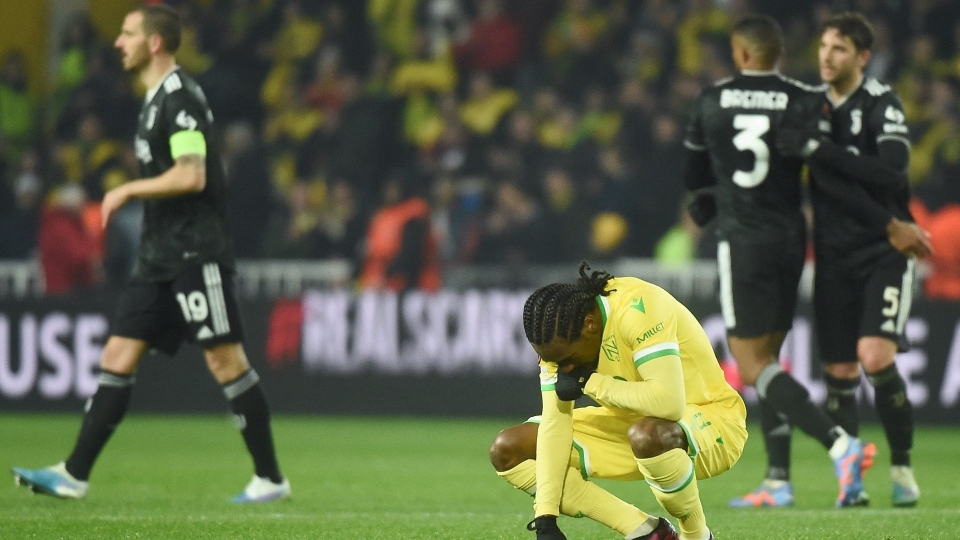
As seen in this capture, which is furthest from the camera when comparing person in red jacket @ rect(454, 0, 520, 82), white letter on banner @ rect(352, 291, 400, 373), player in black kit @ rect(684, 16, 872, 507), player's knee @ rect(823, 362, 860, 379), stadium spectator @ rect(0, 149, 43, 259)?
person in red jacket @ rect(454, 0, 520, 82)

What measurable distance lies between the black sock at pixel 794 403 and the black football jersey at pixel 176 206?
2.40 meters

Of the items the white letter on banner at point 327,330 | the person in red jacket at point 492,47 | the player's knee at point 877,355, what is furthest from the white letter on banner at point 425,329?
the player's knee at point 877,355

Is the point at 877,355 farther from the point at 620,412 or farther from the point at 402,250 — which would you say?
the point at 402,250

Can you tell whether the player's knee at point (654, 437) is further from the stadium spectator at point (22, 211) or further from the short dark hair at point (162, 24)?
the stadium spectator at point (22, 211)

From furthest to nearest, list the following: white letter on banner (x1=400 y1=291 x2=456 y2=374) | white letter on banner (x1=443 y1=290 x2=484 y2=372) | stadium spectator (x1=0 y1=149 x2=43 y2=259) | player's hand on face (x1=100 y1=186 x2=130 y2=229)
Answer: stadium spectator (x1=0 y1=149 x2=43 y2=259) → white letter on banner (x1=400 y1=291 x2=456 y2=374) → white letter on banner (x1=443 y1=290 x2=484 y2=372) → player's hand on face (x1=100 y1=186 x2=130 y2=229)

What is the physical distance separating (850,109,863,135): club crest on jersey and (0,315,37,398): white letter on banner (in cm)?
762

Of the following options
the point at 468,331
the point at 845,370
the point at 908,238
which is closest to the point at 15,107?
the point at 468,331

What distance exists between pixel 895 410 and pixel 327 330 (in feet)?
20.8

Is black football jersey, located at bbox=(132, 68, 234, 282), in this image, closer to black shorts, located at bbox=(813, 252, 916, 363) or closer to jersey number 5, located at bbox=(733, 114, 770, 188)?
jersey number 5, located at bbox=(733, 114, 770, 188)

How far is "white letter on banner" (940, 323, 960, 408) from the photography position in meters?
11.1

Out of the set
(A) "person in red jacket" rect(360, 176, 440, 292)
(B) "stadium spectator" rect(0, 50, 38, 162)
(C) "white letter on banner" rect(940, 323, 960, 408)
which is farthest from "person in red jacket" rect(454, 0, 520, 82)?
(C) "white letter on banner" rect(940, 323, 960, 408)

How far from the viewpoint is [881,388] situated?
6.76m

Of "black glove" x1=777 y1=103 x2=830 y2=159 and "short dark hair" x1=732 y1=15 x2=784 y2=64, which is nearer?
"black glove" x1=777 y1=103 x2=830 y2=159

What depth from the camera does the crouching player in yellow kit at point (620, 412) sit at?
450 cm
